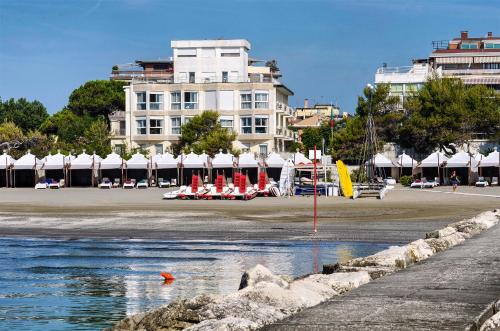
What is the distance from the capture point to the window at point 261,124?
105m

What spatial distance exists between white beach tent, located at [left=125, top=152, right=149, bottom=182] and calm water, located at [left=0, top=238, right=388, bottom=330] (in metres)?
51.1

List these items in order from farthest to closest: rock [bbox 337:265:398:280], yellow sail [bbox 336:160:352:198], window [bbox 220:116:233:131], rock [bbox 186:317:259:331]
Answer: window [bbox 220:116:233:131], yellow sail [bbox 336:160:352:198], rock [bbox 337:265:398:280], rock [bbox 186:317:259:331]

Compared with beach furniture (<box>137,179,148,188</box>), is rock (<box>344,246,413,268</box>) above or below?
below

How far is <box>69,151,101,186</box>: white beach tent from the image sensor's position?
8375 cm

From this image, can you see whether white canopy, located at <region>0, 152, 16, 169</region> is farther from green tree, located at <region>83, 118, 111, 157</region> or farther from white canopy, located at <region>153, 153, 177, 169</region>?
green tree, located at <region>83, 118, 111, 157</region>

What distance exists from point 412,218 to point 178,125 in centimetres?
6760

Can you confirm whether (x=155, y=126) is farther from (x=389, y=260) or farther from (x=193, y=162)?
(x=389, y=260)

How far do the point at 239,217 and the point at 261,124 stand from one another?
62.9m

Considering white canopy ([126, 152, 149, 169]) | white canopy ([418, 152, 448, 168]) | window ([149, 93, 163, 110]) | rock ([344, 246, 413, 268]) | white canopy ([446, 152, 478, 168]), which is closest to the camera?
rock ([344, 246, 413, 268])

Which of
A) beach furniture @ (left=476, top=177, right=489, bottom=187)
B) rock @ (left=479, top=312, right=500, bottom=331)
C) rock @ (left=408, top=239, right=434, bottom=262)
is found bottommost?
rock @ (left=479, top=312, right=500, bottom=331)

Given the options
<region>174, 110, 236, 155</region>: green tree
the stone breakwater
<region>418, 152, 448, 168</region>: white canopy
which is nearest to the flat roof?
<region>174, 110, 236, 155</region>: green tree

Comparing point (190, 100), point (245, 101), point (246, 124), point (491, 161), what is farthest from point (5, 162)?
point (491, 161)

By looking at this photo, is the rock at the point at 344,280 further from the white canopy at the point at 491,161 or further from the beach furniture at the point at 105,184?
the beach furniture at the point at 105,184

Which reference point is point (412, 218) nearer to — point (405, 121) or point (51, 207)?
point (51, 207)
